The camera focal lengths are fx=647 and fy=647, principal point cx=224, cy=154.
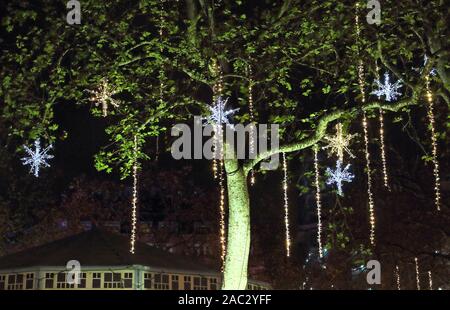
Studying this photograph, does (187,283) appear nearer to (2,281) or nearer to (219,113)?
(2,281)

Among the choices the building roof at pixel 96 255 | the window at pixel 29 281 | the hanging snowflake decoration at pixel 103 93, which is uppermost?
the hanging snowflake decoration at pixel 103 93

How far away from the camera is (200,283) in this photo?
56.4 ft

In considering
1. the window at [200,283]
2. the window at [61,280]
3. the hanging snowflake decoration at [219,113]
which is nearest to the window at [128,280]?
the window at [61,280]

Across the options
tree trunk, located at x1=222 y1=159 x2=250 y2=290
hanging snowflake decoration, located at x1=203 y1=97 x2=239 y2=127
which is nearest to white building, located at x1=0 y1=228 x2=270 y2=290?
tree trunk, located at x1=222 y1=159 x2=250 y2=290

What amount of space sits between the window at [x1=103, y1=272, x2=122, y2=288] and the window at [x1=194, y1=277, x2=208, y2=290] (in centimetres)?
236

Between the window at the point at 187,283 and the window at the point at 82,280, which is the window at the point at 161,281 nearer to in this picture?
the window at the point at 187,283

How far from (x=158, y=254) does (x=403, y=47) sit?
826 centimetres

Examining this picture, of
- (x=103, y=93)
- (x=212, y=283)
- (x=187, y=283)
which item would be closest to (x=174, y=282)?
(x=187, y=283)

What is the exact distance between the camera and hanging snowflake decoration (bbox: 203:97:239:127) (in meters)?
12.5

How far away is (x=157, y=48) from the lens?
509 inches

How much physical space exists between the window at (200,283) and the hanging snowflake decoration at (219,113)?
5.84 metres

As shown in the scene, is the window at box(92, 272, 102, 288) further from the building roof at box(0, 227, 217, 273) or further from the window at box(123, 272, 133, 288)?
the window at box(123, 272, 133, 288)

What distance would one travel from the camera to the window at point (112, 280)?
1545 cm

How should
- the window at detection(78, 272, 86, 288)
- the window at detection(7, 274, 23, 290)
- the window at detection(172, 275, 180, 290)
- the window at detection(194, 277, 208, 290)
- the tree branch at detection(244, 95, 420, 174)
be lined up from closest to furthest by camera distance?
the tree branch at detection(244, 95, 420, 174) < the window at detection(78, 272, 86, 288) < the window at detection(7, 274, 23, 290) < the window at detection(172, 275, 180, 290) < the window at detection(194, 277, 208, 290)
